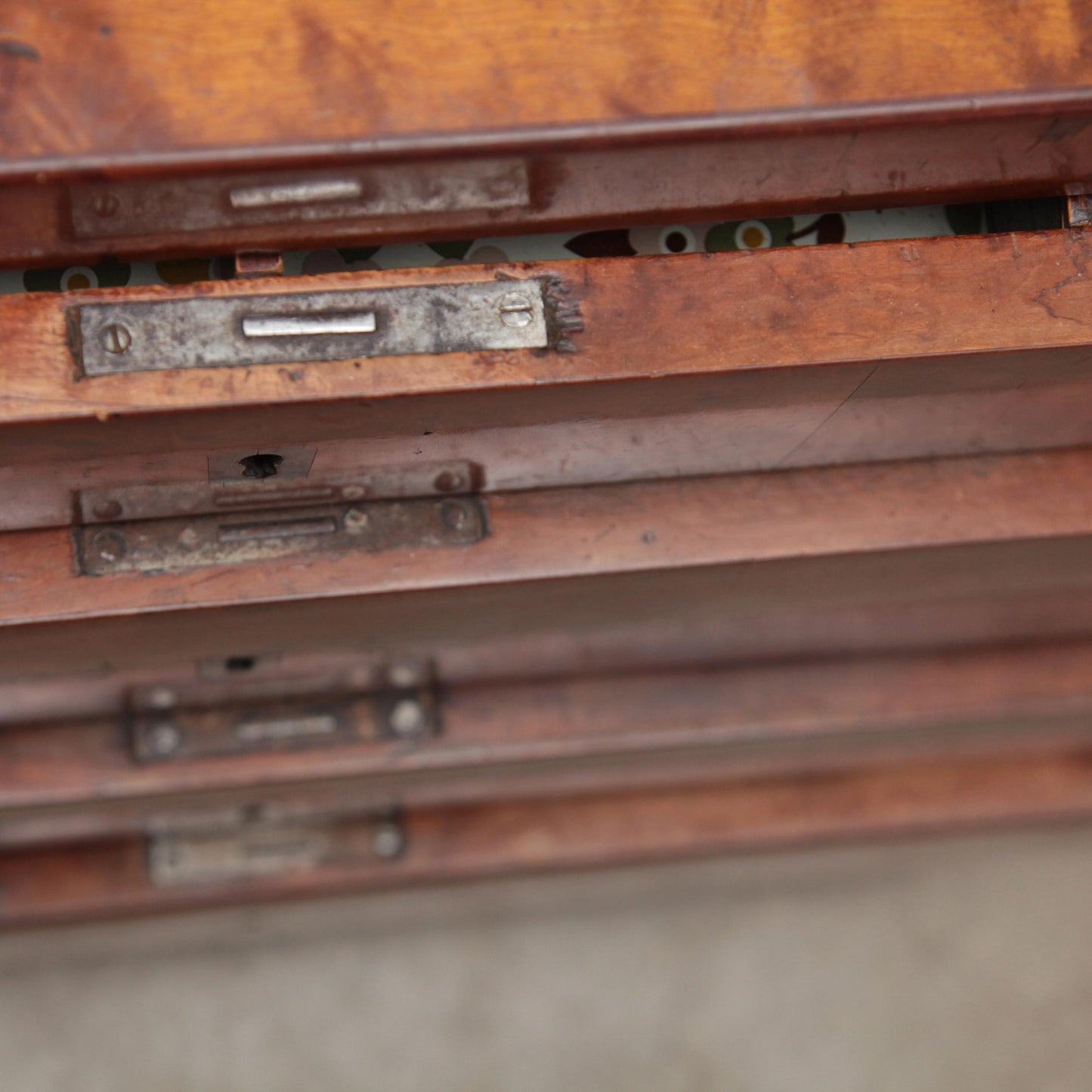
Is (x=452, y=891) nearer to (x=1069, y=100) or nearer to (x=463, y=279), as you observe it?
(x=463, y=279)

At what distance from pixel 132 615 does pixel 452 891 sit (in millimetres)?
1798

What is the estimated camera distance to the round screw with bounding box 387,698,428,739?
1813 millimetres

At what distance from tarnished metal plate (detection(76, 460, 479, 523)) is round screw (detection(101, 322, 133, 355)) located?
7.8 inches

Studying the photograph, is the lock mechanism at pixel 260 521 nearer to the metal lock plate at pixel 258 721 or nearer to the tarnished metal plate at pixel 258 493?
the tarnished metal plate at pixel 258 493

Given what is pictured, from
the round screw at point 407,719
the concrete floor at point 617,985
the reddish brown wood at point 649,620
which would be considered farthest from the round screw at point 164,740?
the concrete floor at point 617,985

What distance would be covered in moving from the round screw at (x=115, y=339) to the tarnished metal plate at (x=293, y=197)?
4.5 inches

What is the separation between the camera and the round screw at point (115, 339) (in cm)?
102

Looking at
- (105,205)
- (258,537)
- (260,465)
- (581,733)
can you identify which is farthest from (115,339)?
(581,733)

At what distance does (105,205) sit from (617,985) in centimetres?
252

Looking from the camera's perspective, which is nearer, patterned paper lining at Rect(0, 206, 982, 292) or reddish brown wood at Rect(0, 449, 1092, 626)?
patterned paper lining at Rect(0, 206, 982, 292)

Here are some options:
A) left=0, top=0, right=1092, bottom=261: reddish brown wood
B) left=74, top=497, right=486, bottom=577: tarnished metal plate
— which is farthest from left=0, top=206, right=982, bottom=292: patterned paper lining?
left=74, top=497, right=486, bottom=577: tarnished metal plate

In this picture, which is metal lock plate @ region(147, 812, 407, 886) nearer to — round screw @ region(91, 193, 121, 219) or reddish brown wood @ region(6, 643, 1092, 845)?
reddish brown wood @ region(6, 643, 1092, 845)

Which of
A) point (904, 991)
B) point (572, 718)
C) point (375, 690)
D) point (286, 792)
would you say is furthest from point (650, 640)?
point (904, 991)

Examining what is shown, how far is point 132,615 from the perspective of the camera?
126cm
